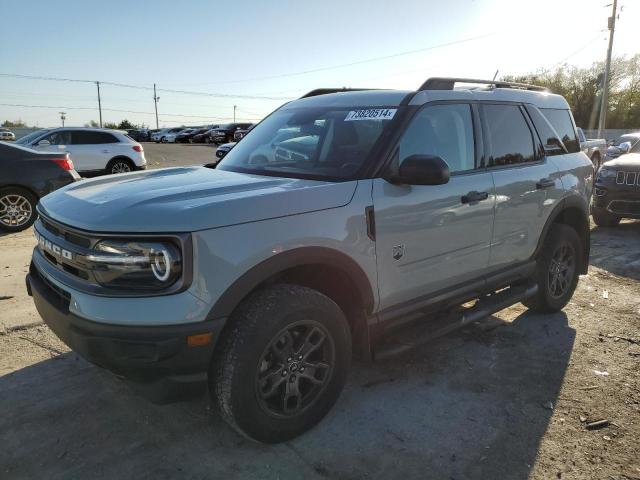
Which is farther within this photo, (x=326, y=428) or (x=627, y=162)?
(x=627, y=162)

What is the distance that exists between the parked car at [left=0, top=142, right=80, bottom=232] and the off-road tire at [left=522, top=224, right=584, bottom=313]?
23.2 feet

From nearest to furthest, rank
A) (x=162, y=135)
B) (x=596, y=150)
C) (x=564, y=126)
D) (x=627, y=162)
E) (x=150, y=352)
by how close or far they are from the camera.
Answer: (x=150, y=352)
(x=564, y=126)
(x=627, y=162)
(x=596, y=150)
(x=162, y=135)

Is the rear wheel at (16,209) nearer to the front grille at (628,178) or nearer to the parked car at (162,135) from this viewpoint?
the front grille at (628,178)

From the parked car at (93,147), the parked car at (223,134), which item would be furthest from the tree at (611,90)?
the parked car at (93,147)

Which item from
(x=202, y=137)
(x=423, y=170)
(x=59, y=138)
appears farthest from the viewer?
(x=202, y=137)

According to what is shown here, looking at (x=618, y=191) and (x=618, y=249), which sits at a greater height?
(x=618, y=191)

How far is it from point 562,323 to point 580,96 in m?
50.5

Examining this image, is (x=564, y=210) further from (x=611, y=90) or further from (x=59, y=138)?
(x=611, y=90)

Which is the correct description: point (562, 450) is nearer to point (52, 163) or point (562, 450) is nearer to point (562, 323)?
point (562, 323)

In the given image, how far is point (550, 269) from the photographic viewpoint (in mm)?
4516

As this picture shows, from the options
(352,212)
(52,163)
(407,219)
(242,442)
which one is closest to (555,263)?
(407,219)

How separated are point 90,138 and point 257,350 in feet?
42.1

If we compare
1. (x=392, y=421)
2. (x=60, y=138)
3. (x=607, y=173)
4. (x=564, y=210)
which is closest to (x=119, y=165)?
(x=60, y=138)

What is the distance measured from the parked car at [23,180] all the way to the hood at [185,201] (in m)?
5.48
